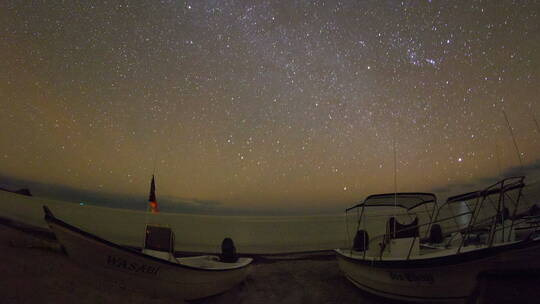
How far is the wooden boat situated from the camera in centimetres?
599

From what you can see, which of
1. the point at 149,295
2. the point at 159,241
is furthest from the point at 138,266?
the point at 159,241

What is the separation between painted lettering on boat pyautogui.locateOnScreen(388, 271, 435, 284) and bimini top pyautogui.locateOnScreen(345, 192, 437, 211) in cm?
249

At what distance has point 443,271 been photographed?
19.2 feet

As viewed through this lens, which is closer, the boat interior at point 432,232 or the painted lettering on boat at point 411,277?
the painted lettering on boat at point 411,277

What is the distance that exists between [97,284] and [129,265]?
5.92 ft

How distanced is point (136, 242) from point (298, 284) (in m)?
14.0

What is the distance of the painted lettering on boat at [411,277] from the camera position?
6080 millimetres

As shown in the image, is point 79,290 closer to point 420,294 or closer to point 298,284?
point 298,284

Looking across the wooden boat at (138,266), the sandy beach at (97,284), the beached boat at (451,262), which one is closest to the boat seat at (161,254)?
the wooden boat at (138,266)

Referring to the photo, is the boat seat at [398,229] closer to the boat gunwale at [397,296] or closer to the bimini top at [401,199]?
the bimini top at [401,199]

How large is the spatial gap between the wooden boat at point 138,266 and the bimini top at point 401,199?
554 cm

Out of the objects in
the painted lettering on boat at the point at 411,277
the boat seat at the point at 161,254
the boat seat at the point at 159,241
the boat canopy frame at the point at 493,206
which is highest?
the boat canopy frame at the point at 493,206

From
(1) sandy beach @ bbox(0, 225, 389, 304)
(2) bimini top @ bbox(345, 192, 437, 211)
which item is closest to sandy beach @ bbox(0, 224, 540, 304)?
(1) sandy beach @ bbox(0, 225, 389, 304)

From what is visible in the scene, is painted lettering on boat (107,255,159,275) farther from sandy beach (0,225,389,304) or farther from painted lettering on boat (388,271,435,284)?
painted lettering on boat (388,271,435,284)
